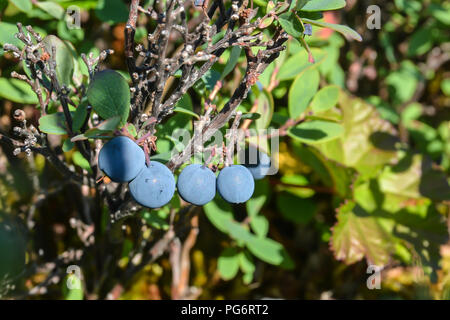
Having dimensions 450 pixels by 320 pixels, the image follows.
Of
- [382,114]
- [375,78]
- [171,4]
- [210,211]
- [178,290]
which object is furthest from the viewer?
[375,78]

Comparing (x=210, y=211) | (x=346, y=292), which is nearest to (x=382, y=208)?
(x=346, y=292)

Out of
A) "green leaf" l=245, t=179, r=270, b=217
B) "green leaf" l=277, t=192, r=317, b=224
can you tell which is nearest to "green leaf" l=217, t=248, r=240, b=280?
"green leaf" l=245, t=179, r=270, b=217

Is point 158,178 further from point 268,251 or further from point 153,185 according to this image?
point 268,251

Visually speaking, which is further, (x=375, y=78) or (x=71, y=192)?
(x=375, y=78)

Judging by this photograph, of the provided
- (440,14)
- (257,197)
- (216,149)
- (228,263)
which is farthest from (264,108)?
(440,14)

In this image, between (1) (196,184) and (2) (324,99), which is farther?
(2) (324,99)

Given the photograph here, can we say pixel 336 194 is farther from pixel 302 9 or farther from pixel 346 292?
pixel 302 9

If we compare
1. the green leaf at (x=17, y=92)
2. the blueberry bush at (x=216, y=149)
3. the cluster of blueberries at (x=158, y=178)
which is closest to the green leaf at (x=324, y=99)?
the blueberry bush at (x=216, y=149)

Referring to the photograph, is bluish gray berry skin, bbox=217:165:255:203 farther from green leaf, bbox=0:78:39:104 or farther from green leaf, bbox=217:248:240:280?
green leaf, bbox=217:248:240:280
